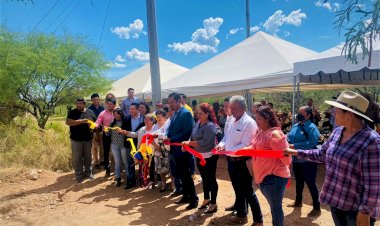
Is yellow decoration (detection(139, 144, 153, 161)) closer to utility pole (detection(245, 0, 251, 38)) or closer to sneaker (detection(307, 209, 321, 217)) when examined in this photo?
sneaker (detection(307, 209, 321, 217))

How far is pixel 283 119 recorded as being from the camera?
363 inches

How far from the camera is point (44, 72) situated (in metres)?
11.2

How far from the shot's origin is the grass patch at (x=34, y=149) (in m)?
8.50

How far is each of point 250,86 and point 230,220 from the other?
177 inches

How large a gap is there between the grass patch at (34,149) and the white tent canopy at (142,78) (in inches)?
197

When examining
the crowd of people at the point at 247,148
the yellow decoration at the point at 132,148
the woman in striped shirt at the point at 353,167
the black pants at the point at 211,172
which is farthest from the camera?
the yellow decoration at the point at 132,148

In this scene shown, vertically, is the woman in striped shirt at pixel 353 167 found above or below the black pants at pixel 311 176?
above

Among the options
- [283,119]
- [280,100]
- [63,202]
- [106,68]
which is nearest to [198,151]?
[63,202]

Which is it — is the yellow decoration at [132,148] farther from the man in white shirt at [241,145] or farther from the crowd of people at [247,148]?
the man in white shirt at [241,145]

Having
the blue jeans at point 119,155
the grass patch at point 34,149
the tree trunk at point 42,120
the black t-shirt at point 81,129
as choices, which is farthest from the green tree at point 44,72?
the blue jeans at point 119,155

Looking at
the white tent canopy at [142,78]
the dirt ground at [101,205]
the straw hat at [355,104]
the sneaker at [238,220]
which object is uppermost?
the white tent canopy at [142,78]

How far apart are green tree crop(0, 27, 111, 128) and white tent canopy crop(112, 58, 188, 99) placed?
179cm

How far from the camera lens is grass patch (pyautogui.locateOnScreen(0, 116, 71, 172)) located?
8.50 m

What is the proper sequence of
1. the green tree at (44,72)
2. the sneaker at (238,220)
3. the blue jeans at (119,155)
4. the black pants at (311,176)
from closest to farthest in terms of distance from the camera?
the sneaker at (238,220), the black pants at (311,176), the blue jeans at (119,155), the green tree at (44,72)
